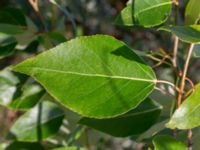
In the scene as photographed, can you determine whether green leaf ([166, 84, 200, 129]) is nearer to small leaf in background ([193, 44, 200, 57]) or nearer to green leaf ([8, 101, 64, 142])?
small leaf in background ([193, 44, 200, 57])

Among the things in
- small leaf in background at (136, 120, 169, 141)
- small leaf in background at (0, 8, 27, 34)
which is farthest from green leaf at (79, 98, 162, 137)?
small leaf in background at (0, 8, 27, 34)

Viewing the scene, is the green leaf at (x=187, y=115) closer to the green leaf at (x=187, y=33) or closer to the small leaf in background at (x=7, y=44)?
the green leaf at (x=187, y=33)

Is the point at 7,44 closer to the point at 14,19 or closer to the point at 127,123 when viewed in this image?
the point at 14,19

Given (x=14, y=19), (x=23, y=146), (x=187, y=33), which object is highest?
(x=187, y=33)

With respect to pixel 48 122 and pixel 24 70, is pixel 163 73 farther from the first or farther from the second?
pixel 24 70

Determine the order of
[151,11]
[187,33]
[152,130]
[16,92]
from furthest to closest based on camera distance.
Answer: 1. [16,92]
2. [152,130]
3. [151,11]
4. [187,33]

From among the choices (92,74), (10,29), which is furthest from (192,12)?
(10,29)

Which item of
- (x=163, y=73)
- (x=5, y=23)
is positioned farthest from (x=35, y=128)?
(x=163, y=73)

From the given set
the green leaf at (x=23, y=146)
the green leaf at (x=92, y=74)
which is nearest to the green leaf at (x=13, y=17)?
the green leaf at (x=23, y=146)
